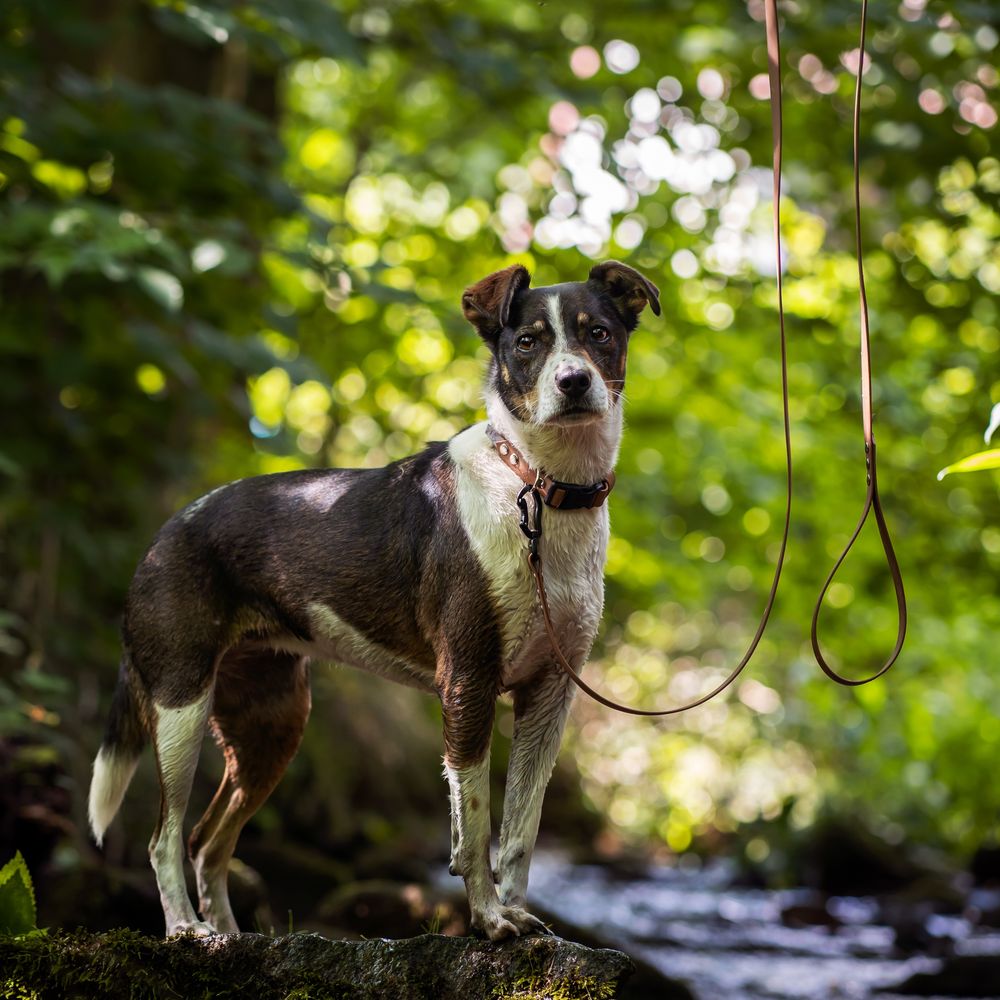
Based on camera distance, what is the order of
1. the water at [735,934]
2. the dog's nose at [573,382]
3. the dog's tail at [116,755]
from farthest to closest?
the water at [735,934], the dog's tail at [116,755], the dog's nose at [573,382]

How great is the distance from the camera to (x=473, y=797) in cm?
355

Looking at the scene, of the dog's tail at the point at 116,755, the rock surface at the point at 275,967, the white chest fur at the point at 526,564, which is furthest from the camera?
the dog's tail at the point at 116,755

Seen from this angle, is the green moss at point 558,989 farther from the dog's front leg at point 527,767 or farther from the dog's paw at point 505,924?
the dog's front leg at point 527,767

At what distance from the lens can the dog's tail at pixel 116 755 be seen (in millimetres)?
4148

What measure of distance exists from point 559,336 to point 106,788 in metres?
2.20

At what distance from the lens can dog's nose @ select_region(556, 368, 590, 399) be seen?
3.46 meters

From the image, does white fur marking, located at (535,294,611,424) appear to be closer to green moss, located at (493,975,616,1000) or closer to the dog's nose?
the dog's nose

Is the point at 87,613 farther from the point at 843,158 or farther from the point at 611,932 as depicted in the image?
the point at 843,158

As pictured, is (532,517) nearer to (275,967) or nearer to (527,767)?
(527,767)

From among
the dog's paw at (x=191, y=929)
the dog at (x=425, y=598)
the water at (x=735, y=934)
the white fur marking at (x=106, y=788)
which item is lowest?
the water at (x=735, y=934)

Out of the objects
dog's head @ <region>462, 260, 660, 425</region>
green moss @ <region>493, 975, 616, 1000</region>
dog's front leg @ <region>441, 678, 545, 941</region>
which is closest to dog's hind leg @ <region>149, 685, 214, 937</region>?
dog's front leg @ <region>441, 678, 545, 941</region>

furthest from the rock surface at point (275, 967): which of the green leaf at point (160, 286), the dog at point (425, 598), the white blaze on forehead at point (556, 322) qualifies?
the green leaf at point (160, 286)

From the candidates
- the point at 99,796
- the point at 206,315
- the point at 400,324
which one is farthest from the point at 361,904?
the point at 400,324

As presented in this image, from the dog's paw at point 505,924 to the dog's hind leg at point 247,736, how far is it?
1065mm
